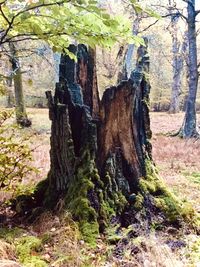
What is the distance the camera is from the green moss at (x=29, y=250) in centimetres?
344

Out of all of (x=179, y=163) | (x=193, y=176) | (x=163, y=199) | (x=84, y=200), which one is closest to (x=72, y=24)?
(x=84, y=200)

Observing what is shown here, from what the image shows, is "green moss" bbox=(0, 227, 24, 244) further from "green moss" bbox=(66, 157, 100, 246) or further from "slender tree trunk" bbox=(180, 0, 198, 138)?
"slender tree trunk" bbox=(180, 0, 198, 138)

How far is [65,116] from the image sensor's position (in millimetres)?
4637

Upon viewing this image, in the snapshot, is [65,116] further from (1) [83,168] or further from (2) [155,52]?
(2) [155,52]

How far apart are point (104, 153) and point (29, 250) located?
1693 millimetres

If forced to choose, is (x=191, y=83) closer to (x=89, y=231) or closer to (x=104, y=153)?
(x=104, y=153)

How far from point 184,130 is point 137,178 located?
924 centimetres

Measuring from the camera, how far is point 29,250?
12.0 feet

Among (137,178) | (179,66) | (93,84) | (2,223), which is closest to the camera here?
(2,223)

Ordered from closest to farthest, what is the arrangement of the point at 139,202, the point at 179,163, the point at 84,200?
1. the point at 84,200
2. the point at 139,202
3. the point at 179,163

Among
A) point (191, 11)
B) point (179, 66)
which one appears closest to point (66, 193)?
point (191, 11)

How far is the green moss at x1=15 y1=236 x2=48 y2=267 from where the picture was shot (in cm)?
344

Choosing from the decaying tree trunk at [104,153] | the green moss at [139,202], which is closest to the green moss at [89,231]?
the decaying tree trunk at [104,153]

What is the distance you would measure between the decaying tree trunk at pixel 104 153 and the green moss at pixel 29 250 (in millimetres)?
661
